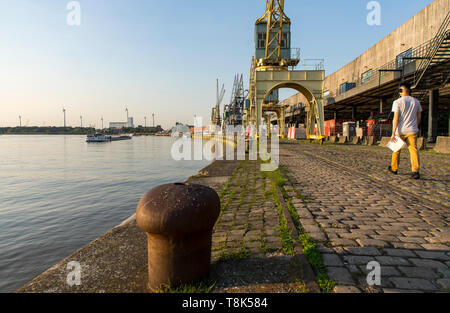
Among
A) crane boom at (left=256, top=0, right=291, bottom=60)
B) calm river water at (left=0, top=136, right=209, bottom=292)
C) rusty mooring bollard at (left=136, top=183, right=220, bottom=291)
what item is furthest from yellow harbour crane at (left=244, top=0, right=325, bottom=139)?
rusty mooring bollard at (left=136, top=183, right=220, bottom=291)

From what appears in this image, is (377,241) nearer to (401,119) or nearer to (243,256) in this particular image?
(243,256)

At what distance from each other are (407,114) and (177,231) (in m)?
7.02

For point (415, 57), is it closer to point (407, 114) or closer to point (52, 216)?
point (407, 114)

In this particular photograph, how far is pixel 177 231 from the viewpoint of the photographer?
2.27m

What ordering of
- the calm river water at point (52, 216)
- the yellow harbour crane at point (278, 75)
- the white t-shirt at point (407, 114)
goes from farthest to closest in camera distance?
the yellow harbour crane at point (278, 75) < the white t-shirt at point (407, 114) < the calm river water at point (52, 216)

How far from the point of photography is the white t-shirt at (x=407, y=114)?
6812 millimetres

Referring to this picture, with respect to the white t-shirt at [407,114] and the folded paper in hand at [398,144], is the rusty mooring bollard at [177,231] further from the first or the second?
the white t-shirt at [407,114]

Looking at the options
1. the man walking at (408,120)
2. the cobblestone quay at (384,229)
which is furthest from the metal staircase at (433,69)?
the cobblestone quay at (384,229)

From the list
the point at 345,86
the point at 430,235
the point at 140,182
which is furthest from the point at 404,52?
the point at 430,235

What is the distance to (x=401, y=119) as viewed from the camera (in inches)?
275

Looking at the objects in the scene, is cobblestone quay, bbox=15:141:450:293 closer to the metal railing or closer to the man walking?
the man walking

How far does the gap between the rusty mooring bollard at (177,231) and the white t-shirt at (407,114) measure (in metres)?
6.48

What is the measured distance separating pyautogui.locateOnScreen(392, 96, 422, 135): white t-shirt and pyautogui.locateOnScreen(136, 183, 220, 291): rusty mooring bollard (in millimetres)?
6476
